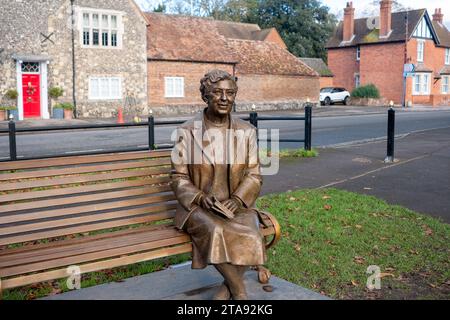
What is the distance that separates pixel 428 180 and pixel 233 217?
6.77 metres

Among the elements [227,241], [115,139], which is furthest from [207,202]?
[115,139]

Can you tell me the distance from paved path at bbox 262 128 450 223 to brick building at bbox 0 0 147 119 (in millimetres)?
18695

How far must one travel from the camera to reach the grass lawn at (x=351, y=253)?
4930 mm

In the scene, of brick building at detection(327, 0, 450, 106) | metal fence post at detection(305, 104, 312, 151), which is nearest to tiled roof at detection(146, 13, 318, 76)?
brick building at detection(327, 0, 450, 106)

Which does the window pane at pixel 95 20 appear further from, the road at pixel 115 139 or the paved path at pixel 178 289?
the paved path at pixel 178 289

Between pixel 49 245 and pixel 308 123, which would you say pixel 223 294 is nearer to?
pixel 49 245

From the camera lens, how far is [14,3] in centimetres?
2714

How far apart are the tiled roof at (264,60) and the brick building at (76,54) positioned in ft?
29.1

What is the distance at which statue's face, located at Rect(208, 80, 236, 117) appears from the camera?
4.35 metres

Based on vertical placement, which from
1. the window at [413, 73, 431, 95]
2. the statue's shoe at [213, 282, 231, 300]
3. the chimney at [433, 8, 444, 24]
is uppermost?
the chimney at [433, 8, 444, 24]

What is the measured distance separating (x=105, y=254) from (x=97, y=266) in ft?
0.39

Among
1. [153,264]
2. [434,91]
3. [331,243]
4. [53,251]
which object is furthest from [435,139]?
[434,91]

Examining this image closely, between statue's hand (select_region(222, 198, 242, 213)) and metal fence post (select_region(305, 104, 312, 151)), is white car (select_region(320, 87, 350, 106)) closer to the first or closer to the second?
metal fence post (select_region(305, 104, 312, 151))
